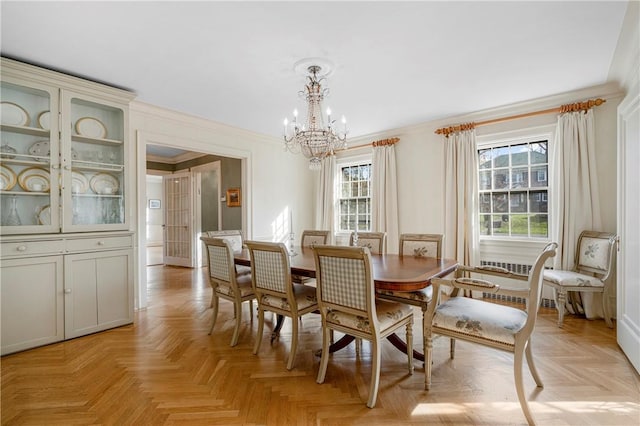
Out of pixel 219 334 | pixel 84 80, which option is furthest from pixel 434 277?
pixel 84 80

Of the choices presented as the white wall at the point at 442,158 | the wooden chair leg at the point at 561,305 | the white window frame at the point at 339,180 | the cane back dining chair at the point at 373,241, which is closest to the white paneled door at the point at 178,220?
the white window frame at the point at 339,180

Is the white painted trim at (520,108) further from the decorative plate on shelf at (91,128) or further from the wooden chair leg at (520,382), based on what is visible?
the decorative plate on shelf at (91,128)

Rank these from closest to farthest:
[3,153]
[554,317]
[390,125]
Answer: [3,153]
[554,317]
[390,125]

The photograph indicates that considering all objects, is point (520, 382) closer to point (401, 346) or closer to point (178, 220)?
point (401, 346)

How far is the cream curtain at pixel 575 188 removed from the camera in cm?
323

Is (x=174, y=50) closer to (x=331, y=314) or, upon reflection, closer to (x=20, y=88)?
(x=20, y=88)

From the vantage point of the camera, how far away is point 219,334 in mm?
2879

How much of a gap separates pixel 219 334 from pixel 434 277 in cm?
210

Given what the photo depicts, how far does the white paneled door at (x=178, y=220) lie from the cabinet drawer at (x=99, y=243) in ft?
10.4

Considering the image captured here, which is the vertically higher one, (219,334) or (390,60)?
(390,60)

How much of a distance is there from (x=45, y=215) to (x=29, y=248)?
1.25ft

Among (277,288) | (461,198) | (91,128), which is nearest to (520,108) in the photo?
(461,198)

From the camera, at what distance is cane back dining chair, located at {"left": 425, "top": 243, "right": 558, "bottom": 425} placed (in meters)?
1.69

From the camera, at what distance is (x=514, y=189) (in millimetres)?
3877
